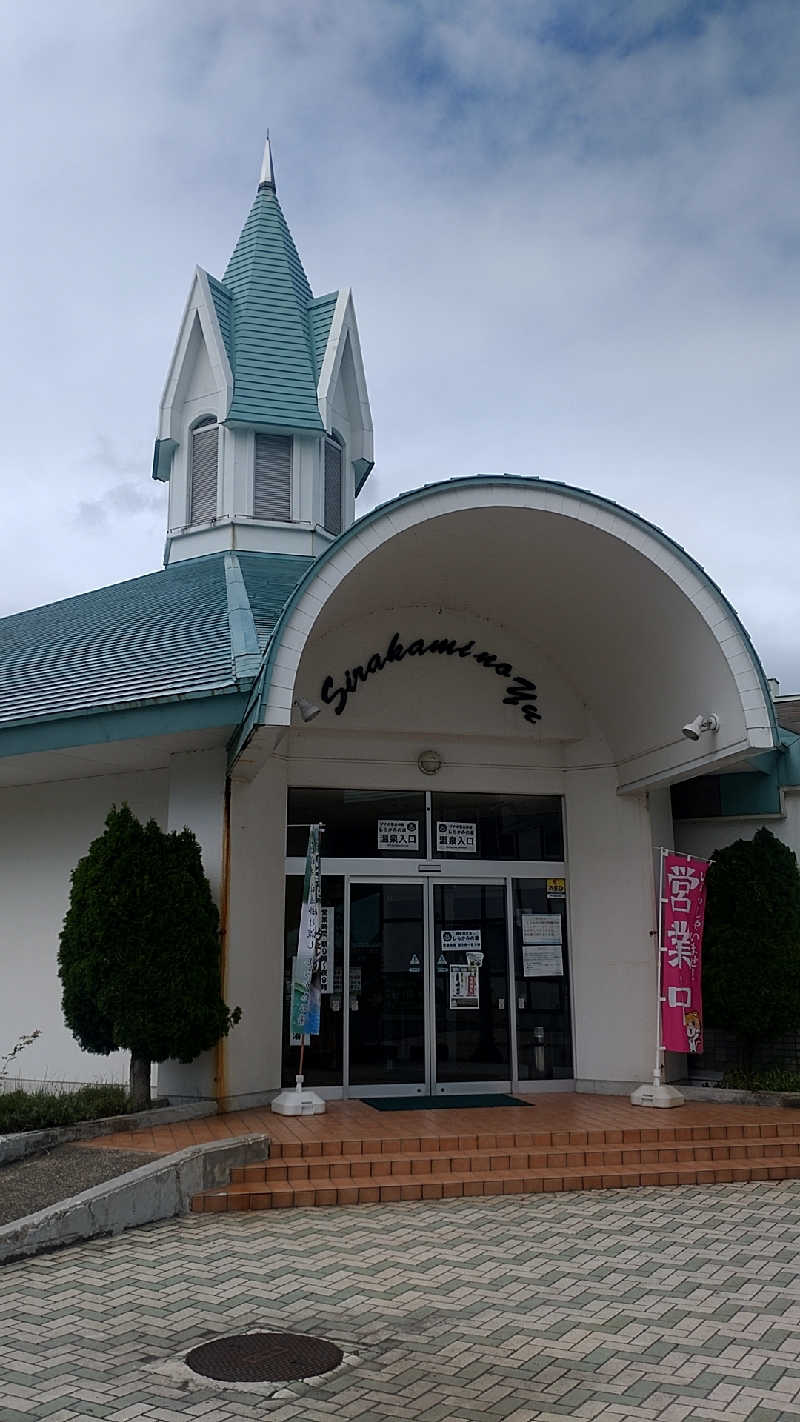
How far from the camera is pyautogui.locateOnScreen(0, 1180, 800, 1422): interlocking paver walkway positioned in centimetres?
461

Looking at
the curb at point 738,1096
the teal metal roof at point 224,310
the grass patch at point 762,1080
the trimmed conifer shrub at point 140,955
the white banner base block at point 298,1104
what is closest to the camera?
the trimmed conifer shrub at point 140,955

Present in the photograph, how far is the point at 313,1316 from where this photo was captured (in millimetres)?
5719

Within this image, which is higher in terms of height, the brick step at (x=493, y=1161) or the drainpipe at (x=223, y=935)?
the drainpipe at (x=223, y=935)

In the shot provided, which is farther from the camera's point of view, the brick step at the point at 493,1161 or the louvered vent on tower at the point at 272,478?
the louvered vent on tower at the point at 272,478

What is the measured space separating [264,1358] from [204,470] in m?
14.7

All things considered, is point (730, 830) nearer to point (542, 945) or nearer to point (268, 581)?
point (542, 945)

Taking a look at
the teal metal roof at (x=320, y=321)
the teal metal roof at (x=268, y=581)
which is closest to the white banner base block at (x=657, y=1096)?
the teal metal roof at (x=268, y=581)

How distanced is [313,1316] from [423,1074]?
651cm

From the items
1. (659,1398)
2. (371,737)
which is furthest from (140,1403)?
(371,737)

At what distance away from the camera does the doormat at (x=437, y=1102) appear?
11.3 meters

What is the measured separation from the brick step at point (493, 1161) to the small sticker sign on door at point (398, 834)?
12.5ft

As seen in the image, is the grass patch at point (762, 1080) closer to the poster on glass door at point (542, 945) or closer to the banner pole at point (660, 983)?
the banner pole at point (660, 983)

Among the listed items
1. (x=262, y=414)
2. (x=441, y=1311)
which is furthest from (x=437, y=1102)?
(x=262, y=414)

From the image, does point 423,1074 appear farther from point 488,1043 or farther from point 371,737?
point 371,737
